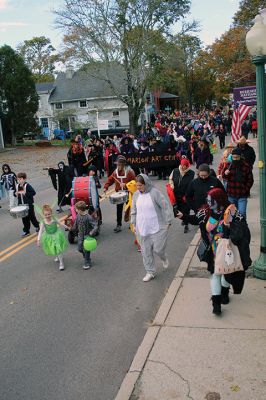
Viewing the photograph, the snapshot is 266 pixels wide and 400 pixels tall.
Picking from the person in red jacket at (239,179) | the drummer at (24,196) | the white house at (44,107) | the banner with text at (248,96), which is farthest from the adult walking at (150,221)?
the white house at (44,107)

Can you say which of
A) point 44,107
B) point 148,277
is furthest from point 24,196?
point 44,107

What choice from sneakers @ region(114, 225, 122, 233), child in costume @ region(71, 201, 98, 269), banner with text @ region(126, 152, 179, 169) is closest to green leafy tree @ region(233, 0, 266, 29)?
banner with text @ region(126, 152, 179, 169)

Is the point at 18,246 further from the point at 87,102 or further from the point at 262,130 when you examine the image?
the point at 87,102

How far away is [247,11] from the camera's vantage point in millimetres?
42062

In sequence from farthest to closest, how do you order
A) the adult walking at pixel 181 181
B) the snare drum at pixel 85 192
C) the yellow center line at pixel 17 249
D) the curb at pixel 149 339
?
the snare drum at pixel 85 192, the adult walking at pixel 181 181, the yellow center line at pixel 17 249, the curb at pixel 149 339

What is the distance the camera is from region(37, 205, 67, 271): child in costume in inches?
345

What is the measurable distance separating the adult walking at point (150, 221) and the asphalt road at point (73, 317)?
1.49 feet

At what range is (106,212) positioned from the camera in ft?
44.9

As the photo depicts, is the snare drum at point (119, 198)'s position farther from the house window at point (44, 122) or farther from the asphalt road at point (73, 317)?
the house window at point (44, 122)

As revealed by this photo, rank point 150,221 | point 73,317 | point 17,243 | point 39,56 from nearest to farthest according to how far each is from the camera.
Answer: point 73,317, point 150,221, point 17,243, point 39,56

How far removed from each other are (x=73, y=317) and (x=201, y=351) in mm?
2127

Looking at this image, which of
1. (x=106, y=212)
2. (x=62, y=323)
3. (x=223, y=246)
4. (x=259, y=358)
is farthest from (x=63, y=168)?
(x=259, y=358)

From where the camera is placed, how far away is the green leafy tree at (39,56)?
310ft

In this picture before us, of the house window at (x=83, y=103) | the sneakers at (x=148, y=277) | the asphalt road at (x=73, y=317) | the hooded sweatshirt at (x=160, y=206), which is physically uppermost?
the house window at (x=83, y=103)
